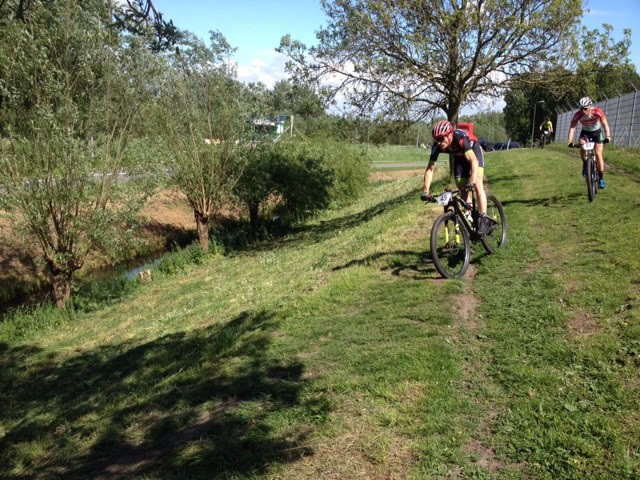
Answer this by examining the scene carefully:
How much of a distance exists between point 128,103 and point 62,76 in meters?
1.89

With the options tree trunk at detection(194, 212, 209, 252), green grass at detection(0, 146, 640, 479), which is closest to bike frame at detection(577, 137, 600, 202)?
green grass at detection(0, 146, 640, 479)

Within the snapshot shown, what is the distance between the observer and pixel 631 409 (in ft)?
10.8

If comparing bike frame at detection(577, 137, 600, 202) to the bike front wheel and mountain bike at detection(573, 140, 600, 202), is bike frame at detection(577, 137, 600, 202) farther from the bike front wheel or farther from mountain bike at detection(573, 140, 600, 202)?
the bike front wheel

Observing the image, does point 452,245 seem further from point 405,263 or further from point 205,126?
point 205,126

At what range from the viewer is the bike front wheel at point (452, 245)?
6387 mm

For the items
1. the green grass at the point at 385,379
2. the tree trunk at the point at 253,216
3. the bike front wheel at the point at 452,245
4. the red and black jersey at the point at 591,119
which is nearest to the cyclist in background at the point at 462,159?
the bike front wheel at the point at 452,245

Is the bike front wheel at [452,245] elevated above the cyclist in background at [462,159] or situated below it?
below

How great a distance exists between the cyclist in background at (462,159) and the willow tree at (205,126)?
11.8 m

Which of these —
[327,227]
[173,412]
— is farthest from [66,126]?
[327,227]

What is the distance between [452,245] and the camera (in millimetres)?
6527

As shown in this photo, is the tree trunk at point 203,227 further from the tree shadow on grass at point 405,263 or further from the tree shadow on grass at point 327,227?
the tree shadow on grass at point 405,263

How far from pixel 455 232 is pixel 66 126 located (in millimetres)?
9589

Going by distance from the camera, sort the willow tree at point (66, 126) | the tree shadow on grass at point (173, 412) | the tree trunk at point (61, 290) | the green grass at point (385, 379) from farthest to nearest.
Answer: the tree trunk at point (61, 290)
the willow tree at point (66, 126)
the tree shadow on grass at point (173, 412)
the green grass at point (385, 379)

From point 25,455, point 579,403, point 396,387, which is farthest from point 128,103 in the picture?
point 579,403
